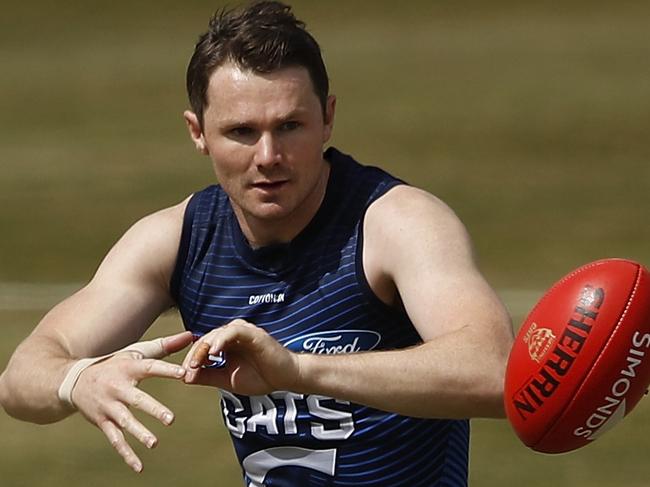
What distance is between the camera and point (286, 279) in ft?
20.8

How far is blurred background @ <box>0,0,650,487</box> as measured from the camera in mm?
11055

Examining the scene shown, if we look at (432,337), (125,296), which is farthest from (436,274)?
(125,296)

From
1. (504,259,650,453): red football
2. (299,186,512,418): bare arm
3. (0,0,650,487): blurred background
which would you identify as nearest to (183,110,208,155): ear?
(299,186,512,418): bare arm

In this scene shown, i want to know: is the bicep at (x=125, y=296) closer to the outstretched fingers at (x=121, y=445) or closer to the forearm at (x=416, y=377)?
the outstretched fingers at (x=121, y=445)

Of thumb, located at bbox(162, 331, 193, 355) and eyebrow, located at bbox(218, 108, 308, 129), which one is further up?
eyebrow, located at bbox(218, 108, 308, 129)

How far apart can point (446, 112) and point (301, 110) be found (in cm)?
1361

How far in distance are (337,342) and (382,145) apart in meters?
12.3

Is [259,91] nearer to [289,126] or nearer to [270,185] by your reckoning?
[289,126]

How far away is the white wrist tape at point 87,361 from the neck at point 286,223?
0.84 m

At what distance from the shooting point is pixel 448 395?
5.39 meters

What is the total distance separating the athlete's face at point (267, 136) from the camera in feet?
19.7

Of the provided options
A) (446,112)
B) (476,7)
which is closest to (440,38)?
(476,7)

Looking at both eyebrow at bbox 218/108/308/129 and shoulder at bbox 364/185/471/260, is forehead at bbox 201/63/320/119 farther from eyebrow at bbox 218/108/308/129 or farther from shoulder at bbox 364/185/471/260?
Answer: shoulder at bbox 364/185/471/260

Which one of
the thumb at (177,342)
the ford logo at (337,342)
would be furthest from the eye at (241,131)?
the thumb at (177,342)
